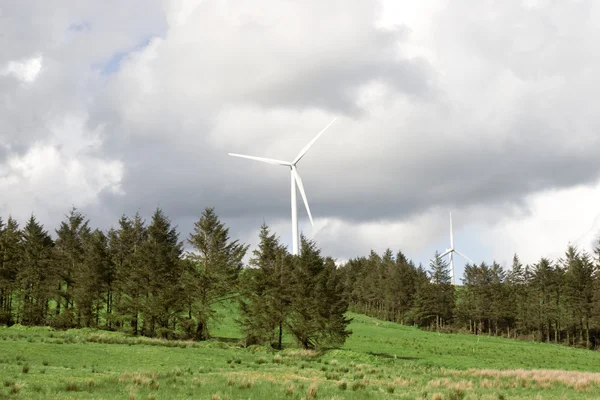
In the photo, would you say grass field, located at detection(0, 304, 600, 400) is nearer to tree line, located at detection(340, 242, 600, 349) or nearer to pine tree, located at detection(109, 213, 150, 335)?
pine tree, located at detection(109, 213, 150, 335)

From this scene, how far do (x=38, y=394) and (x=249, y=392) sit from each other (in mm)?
7764

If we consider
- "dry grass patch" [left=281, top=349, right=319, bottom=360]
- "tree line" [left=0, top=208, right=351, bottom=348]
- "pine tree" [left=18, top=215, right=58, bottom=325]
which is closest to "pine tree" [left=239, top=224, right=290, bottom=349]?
"tree line" [left=0, top=208, right=351, bottom=348]

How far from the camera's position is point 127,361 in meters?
33.9

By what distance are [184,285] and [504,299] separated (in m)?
95.1

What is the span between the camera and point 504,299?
413 ft

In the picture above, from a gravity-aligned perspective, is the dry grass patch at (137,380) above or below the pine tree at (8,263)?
below

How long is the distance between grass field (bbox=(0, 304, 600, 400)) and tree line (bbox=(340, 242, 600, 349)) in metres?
45.3

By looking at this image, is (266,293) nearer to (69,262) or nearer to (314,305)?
(314,305)

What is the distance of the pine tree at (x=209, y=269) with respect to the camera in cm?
5772

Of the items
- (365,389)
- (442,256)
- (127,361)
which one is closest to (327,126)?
(127,361)

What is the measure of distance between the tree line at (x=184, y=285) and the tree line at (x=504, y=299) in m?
65.3

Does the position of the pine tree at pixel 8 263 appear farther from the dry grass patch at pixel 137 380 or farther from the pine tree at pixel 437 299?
the pine tree at pixel 437 299

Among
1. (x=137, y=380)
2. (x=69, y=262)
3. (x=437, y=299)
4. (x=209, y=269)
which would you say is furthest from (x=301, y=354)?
(x=437, y=299)

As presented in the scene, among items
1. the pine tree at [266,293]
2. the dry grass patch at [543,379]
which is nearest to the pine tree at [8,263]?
the pine tree at [266,293]
